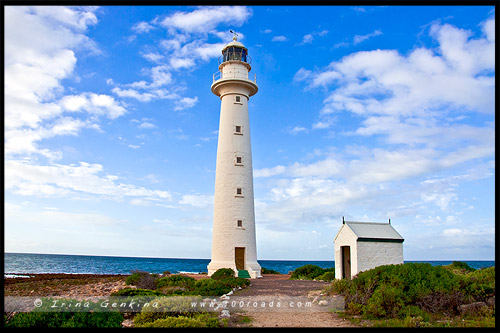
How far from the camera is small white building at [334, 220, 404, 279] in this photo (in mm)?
15914

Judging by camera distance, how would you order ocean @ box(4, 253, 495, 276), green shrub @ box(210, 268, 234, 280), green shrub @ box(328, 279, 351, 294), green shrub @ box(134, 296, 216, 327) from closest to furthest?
green shrub @ box(134, 296, 216, 327), green shrub @ box(328, 279, 351, 294), green shrub @ box(210, 268, 234, 280), ocean @ box(4, 253, 495, 276)

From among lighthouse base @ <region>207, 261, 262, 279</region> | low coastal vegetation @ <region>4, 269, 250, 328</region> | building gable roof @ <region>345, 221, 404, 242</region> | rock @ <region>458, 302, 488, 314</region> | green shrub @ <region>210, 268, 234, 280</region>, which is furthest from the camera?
lighthouse base @ <region>207, 261, 262, 279</region>

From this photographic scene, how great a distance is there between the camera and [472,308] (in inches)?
388

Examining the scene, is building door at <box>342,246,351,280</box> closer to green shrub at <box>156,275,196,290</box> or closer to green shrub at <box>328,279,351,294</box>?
green shrub at <box>328,279,351,294</box>

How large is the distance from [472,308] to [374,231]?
6.78m

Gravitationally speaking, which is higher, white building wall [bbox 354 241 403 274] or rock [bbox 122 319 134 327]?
white building wall [bbox 354 241 403 274]

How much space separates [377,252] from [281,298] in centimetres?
481

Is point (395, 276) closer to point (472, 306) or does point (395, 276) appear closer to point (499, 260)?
point (472, 306)

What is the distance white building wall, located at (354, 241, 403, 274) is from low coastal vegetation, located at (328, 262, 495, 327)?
12.7 feet

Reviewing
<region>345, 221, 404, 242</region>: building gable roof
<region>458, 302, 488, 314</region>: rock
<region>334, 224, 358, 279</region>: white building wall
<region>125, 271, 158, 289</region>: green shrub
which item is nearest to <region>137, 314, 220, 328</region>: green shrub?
<region>458, 302, 488, 314</region>: rock

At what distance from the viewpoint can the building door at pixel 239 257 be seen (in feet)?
80.1

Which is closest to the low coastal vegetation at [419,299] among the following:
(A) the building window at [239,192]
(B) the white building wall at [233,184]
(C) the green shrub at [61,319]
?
(C) the green shrub at [61,319]
